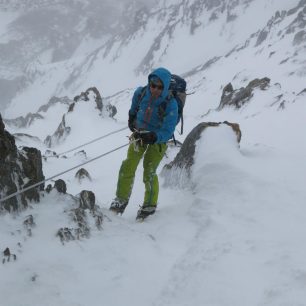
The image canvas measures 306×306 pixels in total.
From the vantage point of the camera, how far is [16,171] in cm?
726

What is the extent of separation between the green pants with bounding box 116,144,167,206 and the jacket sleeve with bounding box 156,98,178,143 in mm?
467

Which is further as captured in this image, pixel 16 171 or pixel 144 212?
pixel 144 212

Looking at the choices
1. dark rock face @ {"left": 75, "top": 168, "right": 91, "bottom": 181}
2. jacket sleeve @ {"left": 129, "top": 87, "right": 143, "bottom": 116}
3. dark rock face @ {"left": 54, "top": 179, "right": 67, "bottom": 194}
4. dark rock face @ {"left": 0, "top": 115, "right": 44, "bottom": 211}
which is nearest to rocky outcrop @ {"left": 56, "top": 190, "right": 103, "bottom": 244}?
dark rock face @ {"left": 54, "top": 179, "right": 67, "bottom": 194}

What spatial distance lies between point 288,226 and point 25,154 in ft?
14.5

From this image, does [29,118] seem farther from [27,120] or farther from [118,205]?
[118,205]

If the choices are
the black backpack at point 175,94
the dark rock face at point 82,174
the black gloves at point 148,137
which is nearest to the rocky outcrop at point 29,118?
the dark rock face at point 82,174

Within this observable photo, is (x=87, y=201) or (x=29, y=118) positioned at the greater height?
(x=87, y=201)

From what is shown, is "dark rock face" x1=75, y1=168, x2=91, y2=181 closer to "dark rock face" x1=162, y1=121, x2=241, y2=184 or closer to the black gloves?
"dark rock face" x1=162, y1=121, x2=241, y2=184

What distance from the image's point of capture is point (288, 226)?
695 cm

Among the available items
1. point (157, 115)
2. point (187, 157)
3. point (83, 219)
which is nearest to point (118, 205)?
point (83, 219)

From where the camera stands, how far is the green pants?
8484 millimetres

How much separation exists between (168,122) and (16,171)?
2.64 metres

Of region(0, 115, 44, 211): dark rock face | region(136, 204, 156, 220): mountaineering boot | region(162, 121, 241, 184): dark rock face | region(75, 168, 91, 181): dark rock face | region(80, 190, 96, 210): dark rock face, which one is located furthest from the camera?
region(75, 168, 91, 181): dark rock face

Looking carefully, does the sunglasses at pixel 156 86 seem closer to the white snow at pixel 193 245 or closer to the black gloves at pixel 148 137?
the black gloves at pixel 148 137
